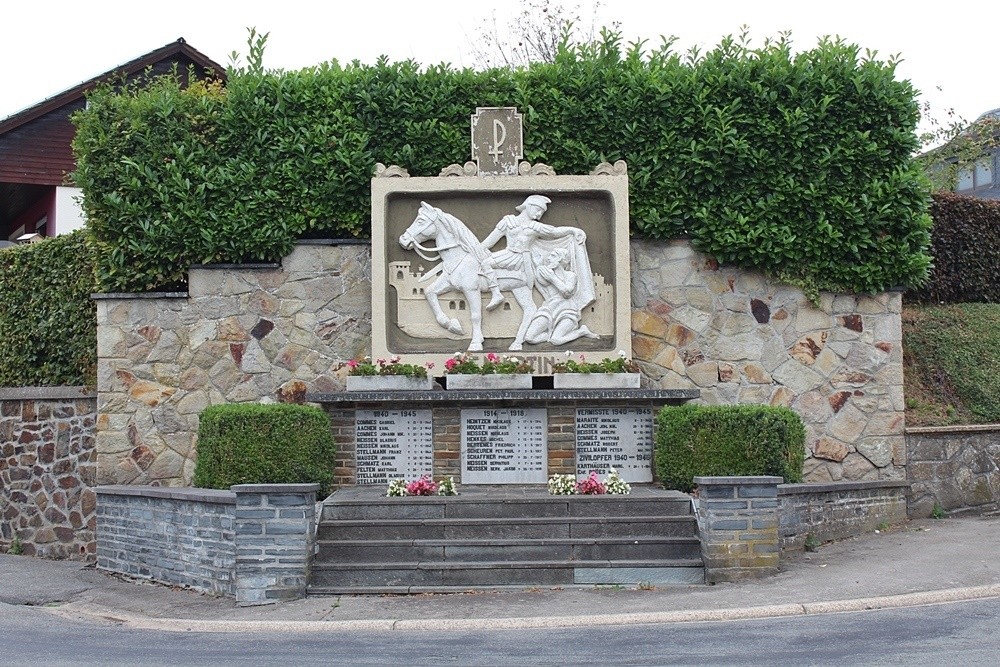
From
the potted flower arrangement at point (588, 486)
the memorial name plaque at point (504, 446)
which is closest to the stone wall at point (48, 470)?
the memorial name plaque at point (504, 446)

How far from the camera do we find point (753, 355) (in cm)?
1287

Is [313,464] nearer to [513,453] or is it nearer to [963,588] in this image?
[513,453]

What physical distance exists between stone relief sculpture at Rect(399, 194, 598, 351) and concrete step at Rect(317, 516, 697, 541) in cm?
272

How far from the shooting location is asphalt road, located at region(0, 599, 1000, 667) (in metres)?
6.96

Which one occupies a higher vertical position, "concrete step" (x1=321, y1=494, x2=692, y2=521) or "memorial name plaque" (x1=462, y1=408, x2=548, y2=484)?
"memorial name plaque" (x1=462, y1=408, x2=548, y2=484)

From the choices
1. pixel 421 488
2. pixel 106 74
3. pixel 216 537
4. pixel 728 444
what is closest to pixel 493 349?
pixel 421 488

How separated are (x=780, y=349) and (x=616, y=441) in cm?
246

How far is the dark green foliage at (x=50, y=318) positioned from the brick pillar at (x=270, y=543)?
489 cm

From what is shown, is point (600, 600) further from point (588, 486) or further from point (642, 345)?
point (642, 345)

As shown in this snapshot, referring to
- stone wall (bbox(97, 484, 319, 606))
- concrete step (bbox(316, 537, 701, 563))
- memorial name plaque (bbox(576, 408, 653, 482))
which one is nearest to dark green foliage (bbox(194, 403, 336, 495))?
stone wall (bbox(97, 484, 319, 606))

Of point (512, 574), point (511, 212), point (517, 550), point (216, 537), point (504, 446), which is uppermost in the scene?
point (511, 212)

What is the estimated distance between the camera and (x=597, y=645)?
24.5 feet

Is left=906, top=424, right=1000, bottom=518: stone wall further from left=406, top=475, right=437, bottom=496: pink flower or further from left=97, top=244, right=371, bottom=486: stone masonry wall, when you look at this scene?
left=97, top=244, right=371, bottom=486: stone masonry wall

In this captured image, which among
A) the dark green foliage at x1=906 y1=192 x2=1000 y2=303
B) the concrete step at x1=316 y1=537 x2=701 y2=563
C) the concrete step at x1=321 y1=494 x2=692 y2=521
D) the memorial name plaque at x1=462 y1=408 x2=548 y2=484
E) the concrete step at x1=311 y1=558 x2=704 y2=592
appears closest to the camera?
the concrete step at x1=311 y1=558 x2=704 y2=592
